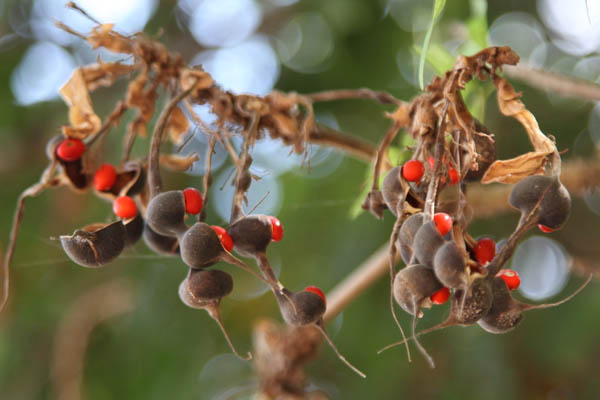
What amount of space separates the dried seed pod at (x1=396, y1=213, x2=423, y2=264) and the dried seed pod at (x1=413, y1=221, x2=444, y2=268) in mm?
27

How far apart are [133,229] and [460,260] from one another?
1.26 feet

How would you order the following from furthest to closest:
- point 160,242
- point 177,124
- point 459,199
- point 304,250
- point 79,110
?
point 304,250 → point 177,124 → point 79,110 → point 160,242 → point 459,199

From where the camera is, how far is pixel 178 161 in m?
0.85

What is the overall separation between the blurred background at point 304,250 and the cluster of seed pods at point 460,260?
1.14m

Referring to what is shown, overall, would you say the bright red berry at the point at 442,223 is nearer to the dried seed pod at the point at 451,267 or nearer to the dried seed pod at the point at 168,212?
the dried seed pod at the point at 451,267

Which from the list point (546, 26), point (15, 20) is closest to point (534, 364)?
point (546, 26)

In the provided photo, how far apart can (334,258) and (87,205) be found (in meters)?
0.96

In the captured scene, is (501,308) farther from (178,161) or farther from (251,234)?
(178,161)

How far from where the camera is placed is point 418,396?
Result: 1.99m

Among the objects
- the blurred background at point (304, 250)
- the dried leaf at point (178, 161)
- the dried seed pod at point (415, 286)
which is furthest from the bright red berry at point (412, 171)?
the blurred background at point (304, 250)

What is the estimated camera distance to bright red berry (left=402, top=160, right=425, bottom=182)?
1.84ft

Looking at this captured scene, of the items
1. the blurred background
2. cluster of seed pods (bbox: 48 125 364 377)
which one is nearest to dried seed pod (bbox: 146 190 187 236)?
cluster of seed pods (bbox: 48 125 364 377)

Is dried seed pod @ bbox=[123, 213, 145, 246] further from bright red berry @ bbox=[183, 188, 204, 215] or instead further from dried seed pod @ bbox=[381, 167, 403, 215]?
dried seed pod @ bbox=[381, 167, 403, 215]

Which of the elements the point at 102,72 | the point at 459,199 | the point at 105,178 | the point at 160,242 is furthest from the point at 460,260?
the point at 102,72
